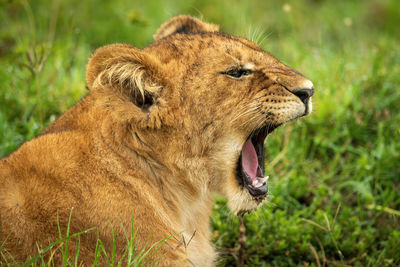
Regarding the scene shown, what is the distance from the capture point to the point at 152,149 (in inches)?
105

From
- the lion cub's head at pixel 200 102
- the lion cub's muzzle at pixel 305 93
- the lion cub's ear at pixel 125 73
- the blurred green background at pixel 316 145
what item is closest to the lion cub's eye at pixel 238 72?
the lion cub's head at pixel 200 102

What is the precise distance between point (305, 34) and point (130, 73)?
20.2ft

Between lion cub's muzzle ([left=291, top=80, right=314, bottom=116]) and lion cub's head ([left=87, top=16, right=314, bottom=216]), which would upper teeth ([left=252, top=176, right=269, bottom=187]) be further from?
lion cub's muzzle ([left=291, top=80, right=314, bottom=116])

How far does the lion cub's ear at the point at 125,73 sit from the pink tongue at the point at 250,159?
66cm

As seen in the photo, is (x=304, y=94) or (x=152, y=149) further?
(x=304, y=94)

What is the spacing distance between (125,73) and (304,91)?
3.07 ft

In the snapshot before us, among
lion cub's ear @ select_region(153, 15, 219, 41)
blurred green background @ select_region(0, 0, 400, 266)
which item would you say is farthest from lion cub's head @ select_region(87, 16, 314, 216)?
blurred green background @ select_region(0, 0, 400, 266)

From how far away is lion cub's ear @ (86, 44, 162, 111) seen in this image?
2.56m

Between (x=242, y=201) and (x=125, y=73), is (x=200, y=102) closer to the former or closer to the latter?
(x=125, y=73)

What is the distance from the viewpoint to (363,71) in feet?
16.9

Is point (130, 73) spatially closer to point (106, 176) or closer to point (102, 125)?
point (102, 125)

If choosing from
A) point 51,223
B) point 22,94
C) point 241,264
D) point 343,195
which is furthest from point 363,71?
point 51,223

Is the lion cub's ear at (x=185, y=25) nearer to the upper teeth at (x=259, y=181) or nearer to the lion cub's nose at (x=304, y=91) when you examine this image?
the lion cub's nose at (x=304, y=91)

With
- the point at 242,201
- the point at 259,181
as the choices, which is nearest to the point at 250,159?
the point at 259,181
